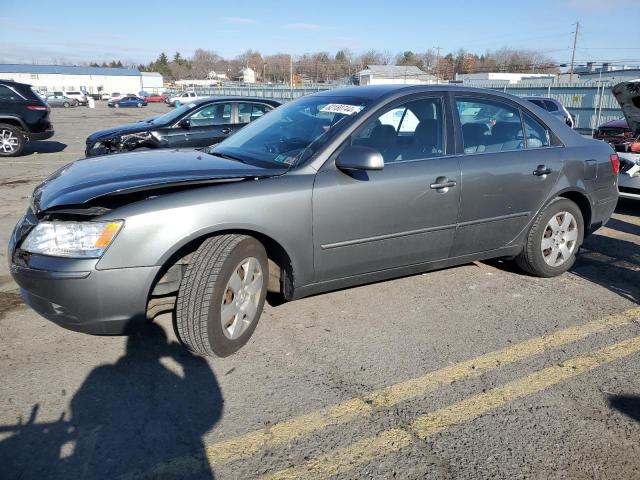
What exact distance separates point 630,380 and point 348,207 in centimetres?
192

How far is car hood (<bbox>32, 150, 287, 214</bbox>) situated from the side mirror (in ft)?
1.26

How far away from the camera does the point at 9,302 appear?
12.7 feet

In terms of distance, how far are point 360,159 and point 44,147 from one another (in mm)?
14737

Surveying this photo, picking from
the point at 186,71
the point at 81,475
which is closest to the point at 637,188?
the point at 81,475

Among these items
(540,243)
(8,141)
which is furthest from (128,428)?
(8,141)

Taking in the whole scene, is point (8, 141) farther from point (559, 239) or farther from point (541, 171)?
point (559, 239)

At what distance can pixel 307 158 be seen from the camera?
338 cm

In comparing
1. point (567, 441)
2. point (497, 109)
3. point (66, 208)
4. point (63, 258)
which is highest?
point (497, 109)

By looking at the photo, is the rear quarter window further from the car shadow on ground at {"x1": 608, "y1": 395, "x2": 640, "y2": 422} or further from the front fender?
the car shadow on ground at {"x1": 608, "y1": 395, "x2": 640, "y2": 422}

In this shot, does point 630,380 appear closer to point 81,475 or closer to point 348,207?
point 348,207

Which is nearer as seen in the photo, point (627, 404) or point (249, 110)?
point (627, 404)

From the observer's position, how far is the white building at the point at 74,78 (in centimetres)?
8281

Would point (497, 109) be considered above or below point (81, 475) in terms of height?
above

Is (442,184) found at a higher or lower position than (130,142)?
higher
